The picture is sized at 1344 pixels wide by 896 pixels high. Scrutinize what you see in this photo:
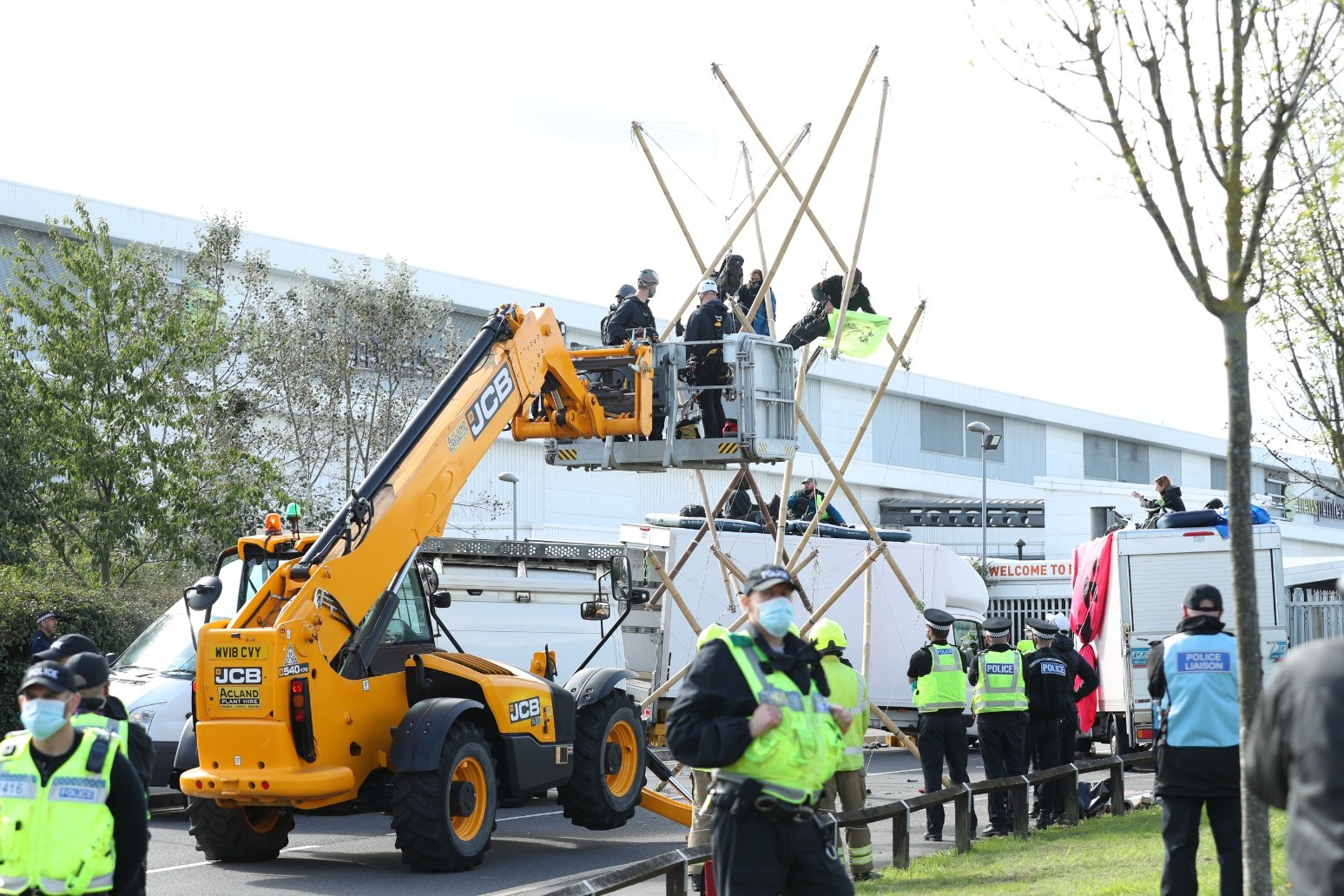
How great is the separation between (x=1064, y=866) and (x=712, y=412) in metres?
5.04

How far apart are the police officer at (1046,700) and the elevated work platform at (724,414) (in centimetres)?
292

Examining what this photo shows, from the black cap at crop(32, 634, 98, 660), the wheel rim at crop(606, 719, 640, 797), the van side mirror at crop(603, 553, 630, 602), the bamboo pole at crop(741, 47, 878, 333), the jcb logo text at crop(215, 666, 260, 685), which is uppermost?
the bamboo pole at crop(741, 47, 878, 333)

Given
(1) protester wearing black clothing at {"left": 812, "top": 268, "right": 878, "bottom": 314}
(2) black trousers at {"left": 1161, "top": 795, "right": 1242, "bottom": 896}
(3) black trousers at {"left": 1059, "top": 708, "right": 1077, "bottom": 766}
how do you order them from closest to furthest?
(2) black trousers at {"left": 1161, "top": 795, "right": 1242, "bottom": 896}
(3) black trousers at {"left": 1059, "top": 708, "right": 1077, "bottom": 766}
(1) protester wearing black clothing at {"left": 812, "top": 268, "right": 878, "bottom": 314}

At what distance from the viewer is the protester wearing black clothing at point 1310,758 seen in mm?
3932

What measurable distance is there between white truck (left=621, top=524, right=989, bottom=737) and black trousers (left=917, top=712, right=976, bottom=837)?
5672 millimetres

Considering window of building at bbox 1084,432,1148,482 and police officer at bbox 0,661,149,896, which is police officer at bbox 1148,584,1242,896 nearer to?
police officer at bbox 0,661,149,896

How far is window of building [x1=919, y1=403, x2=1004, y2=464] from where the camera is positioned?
58.9 metres

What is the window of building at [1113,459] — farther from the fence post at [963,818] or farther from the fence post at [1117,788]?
the fence post at [963,818]

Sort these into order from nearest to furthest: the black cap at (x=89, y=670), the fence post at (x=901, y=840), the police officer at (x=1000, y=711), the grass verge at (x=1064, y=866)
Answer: the black cap at (x=89, y=670) → the grass verge at (x=1064, y=866) → the fence post at (x=901, y=840) → the police officer at (x=1000, y=711)

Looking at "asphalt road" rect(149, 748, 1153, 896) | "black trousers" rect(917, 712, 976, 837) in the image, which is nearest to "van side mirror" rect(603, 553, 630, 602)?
"asphalt road" rect(149, 748, 1153, 896)

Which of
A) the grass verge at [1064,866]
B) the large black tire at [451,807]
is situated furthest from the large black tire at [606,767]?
the grass verge at [1064,866]

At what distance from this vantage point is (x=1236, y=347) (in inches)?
288

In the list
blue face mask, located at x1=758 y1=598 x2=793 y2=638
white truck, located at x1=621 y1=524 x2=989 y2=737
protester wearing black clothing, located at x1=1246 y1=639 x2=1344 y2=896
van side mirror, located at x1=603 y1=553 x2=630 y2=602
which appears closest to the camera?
protester wearing black clothing, located at x1=1246 y1=639 x2=1344 y2=896

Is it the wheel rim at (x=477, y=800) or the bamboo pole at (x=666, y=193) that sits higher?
the bamboo pole at (x=666, y=193)
